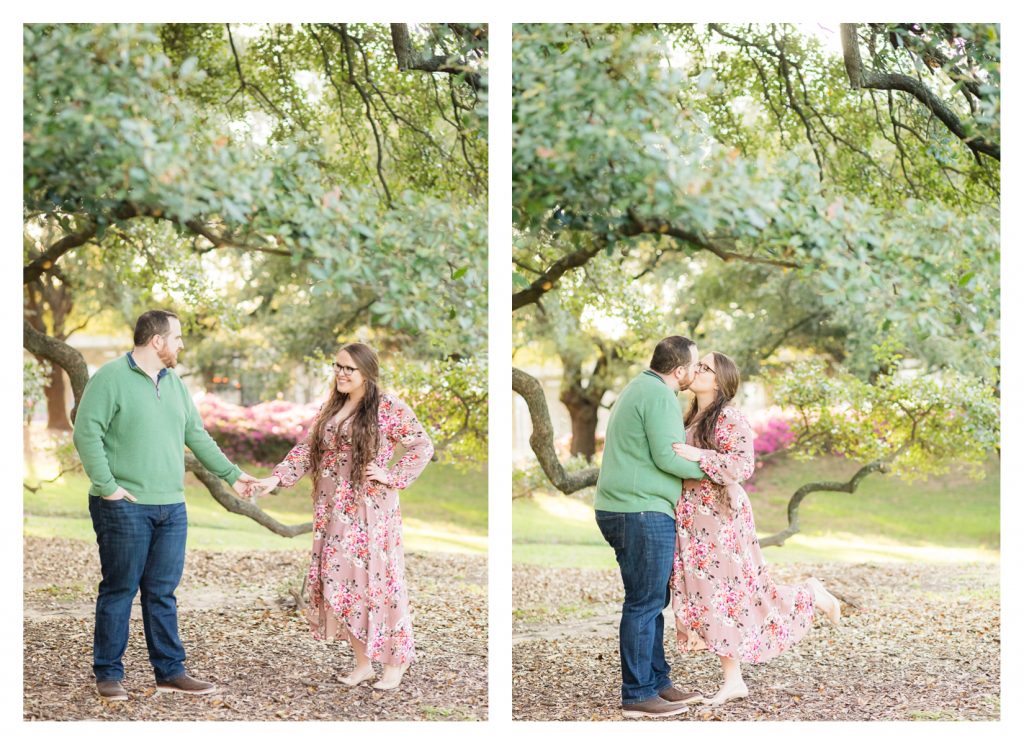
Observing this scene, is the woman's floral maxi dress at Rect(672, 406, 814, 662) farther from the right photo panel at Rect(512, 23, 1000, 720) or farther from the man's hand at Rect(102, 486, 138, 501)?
the man's hand at Rect(102, 486, 138, 501)

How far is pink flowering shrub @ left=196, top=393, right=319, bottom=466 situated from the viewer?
822 cm

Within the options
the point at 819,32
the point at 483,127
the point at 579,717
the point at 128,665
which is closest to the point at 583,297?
the point at 819,32

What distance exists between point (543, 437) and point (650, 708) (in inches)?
64.5

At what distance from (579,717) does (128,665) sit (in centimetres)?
192

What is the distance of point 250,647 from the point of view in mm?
4746

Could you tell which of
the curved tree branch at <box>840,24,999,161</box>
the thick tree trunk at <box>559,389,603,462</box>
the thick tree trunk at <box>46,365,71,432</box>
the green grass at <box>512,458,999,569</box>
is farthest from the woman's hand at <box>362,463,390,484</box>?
the thick tree trunk at <box>46,365,71,432</box>

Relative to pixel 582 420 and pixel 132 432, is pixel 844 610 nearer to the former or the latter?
pixel 582 420

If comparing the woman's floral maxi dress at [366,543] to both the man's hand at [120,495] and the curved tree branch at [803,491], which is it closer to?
the man's hand at [120,495]

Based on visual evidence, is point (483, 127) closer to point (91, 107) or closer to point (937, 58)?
point (91, 107)

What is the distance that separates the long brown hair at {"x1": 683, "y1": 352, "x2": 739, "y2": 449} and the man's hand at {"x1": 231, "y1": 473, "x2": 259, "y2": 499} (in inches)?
61.5

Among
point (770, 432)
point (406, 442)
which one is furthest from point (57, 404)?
point (770, 432)

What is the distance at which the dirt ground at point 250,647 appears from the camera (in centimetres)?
360

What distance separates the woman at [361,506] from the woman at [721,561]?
0.96 meters

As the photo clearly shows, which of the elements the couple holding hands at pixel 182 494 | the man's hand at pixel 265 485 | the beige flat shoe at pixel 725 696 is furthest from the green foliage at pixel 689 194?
the beige flat shoe at pixel 725 696
